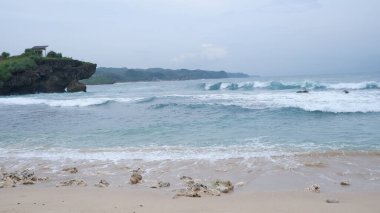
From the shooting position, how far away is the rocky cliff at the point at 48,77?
52719 millimetres

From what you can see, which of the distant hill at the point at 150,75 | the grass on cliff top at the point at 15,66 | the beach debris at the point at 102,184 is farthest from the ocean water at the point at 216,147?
the distant hill at the point at 150,75

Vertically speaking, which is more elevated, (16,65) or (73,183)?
(16,65)

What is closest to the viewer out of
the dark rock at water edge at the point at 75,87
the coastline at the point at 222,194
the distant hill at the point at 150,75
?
the coastline at the point at 222,194

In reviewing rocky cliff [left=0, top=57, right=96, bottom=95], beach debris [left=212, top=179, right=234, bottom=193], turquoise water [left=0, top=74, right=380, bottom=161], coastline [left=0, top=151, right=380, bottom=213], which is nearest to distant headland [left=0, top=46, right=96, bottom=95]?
rocky cliff [left=0, top=57, right=96, bottom=95]

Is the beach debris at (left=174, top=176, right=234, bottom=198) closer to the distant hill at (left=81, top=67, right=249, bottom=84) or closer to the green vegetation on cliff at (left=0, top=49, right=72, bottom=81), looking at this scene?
the green vegetation on cliff at (left=0, top=49, right=72, bottom=81)

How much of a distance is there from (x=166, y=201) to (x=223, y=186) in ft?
4.13

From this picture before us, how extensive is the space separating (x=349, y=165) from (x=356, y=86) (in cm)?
4165

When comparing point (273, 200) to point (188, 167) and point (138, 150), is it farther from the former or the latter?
point (138, 150)

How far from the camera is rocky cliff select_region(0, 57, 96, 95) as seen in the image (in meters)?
52.7

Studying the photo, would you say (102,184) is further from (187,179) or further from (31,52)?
(31,52)

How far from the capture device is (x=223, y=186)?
6.62 m

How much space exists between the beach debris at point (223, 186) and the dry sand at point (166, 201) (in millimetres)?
157

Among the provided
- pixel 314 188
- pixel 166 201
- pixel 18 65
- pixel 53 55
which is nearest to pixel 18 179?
pixel 166 201

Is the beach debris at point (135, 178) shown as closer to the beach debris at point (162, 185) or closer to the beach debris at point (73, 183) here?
the beach debris at point (162, 185)
